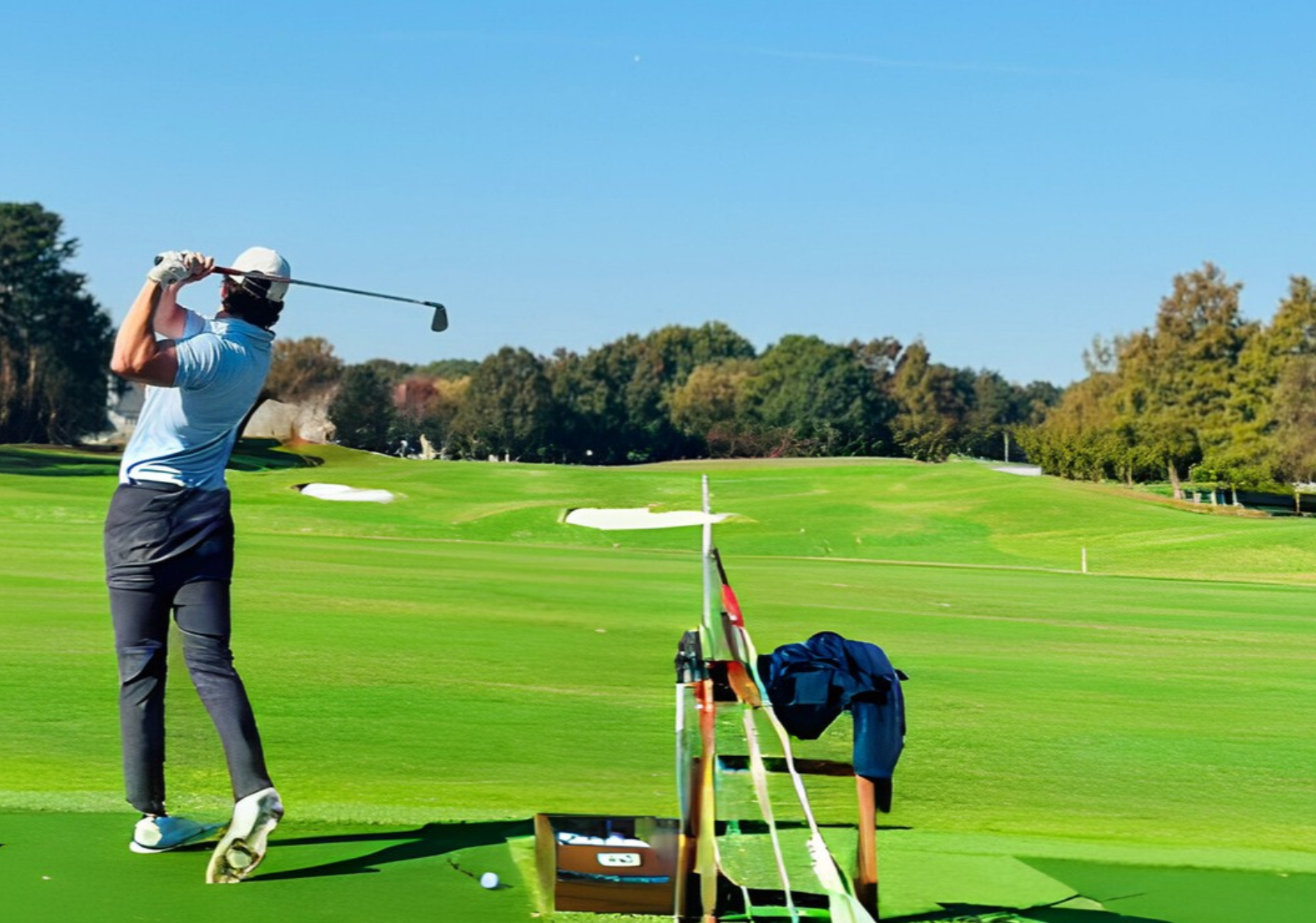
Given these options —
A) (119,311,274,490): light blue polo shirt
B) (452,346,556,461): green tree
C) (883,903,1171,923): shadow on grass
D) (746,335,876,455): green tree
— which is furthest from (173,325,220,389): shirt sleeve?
(746,335,876,455): green tree

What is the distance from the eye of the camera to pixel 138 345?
5383mm

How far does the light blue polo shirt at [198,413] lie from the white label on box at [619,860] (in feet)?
6.63

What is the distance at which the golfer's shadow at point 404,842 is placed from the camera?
5.84 metres

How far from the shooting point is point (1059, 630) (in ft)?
62.5

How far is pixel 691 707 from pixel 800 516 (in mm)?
41828

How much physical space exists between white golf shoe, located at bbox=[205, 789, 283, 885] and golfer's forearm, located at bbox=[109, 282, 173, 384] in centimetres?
156

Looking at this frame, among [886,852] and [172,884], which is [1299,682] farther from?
[172,884]

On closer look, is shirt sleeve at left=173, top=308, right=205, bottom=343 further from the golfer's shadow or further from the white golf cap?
the golfer's shadow

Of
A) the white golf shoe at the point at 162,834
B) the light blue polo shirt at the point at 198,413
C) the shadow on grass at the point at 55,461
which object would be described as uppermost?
Result: the light blue polo shirt at the point at 198,413

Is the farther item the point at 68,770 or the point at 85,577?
the point at 85,577

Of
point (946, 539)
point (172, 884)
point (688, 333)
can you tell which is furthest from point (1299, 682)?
point (688, 333)

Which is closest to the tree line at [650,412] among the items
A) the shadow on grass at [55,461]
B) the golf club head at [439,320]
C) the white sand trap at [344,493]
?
the shadow on grass at [55,461]

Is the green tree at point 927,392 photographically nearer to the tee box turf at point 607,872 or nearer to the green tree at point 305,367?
the green tree at point 305,367

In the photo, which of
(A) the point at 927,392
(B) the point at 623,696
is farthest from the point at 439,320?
(A) the point at 927,392
